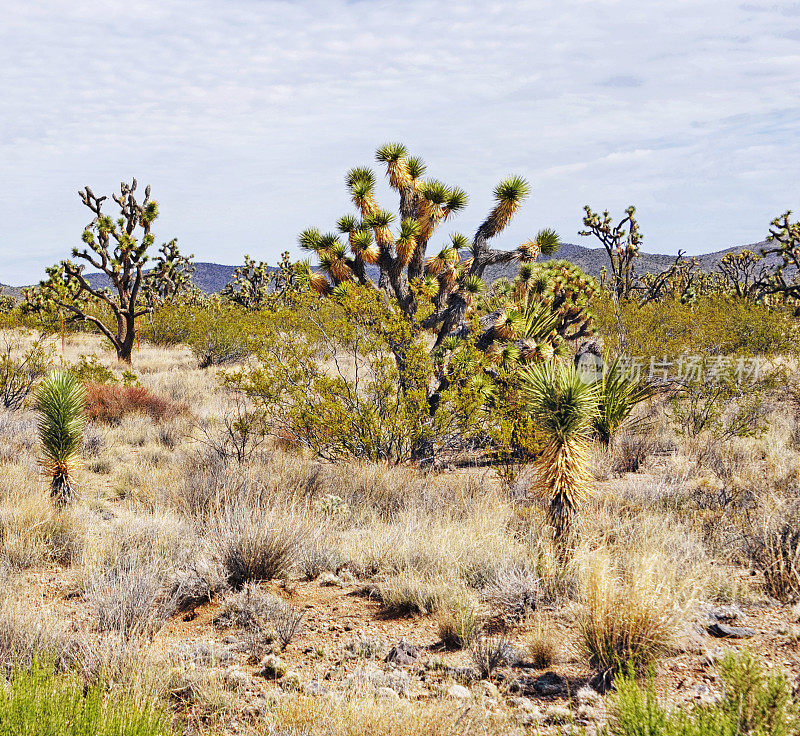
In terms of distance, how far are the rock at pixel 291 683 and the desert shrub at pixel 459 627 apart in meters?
1.12

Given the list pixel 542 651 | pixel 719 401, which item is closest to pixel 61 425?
pixel 542 651

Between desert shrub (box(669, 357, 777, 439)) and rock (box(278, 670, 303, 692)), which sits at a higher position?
desert shrub (box(669, 357, 777, 439))

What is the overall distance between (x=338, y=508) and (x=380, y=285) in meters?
5.77

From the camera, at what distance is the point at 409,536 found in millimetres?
6641

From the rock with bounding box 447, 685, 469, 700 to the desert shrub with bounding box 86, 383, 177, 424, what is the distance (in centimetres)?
1194

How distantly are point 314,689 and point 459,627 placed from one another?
3.90 ft

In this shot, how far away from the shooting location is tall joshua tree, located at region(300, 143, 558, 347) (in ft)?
41.0

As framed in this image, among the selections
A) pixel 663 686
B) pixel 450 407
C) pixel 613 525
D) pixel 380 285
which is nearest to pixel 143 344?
pixel 380 285

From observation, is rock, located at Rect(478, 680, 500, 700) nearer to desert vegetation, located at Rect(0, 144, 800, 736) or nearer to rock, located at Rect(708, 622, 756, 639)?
desert vegetation, located at Rect(0, 144, 800, 736)

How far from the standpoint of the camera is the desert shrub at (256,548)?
5867 millimetres

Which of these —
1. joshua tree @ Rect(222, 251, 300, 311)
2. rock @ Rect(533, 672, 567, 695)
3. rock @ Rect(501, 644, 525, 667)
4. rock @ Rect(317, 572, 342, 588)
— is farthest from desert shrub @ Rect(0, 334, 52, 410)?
joshua tree @ Rect(222, 251, 300, 311)

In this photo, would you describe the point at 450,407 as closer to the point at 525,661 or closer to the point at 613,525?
the point at 613,525

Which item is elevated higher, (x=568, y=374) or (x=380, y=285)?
(x=380, y=285)

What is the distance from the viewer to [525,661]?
4426 millimetres
